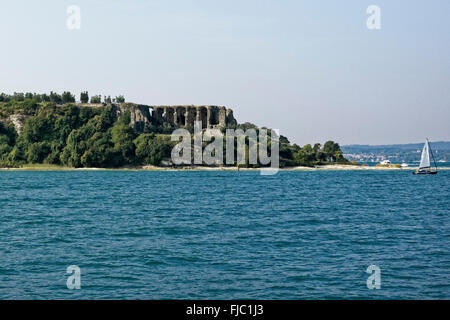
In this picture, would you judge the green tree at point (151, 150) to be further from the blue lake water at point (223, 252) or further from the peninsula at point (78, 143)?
the blue lake water at point (223, 252)

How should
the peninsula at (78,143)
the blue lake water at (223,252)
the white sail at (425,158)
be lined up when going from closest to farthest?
the blue lake water at (223,252) < the white sail at (425,158) < the peninsula at (78,143)

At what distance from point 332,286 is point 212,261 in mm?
5898

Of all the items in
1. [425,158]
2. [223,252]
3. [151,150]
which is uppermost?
[151,150]

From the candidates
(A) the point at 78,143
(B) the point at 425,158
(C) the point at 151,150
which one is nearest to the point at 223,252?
(B) the point at 425,158

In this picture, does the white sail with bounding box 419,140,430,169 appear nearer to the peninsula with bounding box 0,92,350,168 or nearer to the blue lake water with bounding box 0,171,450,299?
the peninsula with bounding box 0,92,350,168

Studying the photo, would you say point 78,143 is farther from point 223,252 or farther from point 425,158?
point 223,252

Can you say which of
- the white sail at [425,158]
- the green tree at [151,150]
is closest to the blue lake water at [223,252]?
the white sail at [425,158]

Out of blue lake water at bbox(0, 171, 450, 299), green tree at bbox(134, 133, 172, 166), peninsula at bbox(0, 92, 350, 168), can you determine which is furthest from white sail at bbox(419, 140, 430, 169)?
blue lake water at bbox(0, 171, 450, 299)

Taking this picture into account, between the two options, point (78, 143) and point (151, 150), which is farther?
point (78, 143)

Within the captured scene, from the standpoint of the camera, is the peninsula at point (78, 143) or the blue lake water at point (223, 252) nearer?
the blue lake water at point (223, 252)

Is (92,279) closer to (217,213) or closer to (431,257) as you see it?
→ (431,257)

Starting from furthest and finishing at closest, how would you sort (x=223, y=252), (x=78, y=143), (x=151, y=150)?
(x=78, y=143), (x=151, y=150), (x=223, y=252)
